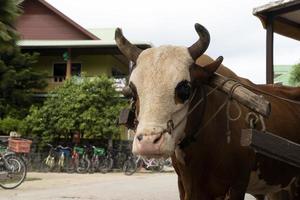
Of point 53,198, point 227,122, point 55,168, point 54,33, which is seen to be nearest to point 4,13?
point 53,198

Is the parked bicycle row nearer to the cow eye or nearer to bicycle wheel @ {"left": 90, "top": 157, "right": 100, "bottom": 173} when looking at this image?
bicycle wheel @ {"left": 90, "top": 157, "right": 100, "bottom": 173}

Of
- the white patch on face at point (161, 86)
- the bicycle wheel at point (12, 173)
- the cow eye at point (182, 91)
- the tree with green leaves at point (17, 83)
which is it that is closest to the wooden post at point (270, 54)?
the white patch on face at point (161, 86)

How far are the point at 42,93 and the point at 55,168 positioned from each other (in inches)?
382

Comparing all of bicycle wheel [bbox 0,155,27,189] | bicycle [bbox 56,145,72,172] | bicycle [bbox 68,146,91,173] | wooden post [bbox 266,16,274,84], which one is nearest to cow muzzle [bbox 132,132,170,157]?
wooden post [bbox 266,16,274,84]

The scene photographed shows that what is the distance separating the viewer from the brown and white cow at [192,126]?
13.1ft

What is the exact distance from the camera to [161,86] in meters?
4.10

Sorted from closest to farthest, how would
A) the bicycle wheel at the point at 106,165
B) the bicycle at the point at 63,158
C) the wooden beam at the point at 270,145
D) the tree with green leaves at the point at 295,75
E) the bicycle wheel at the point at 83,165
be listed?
1. the wooden beam at the point at 270,145
2. the bicycle wheel at the point at 83,165
3. the bicycle wheel at the point at 106,165
4. the bicycle at the point at 63,158
5. the tree with green leaves at the point at 295,75

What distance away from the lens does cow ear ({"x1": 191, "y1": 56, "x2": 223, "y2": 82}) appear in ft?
14.2

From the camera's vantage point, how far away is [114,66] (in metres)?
40.1

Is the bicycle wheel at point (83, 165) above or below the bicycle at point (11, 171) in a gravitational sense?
below

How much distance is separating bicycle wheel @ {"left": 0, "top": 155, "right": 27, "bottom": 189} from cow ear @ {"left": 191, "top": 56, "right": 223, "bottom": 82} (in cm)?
1276

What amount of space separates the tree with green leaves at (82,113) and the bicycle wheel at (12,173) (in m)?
11.2

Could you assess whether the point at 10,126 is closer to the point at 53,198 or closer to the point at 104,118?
the point at 104,118

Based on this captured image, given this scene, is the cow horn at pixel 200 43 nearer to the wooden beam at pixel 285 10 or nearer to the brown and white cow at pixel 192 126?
the brown and white cow at pixel 192 126
